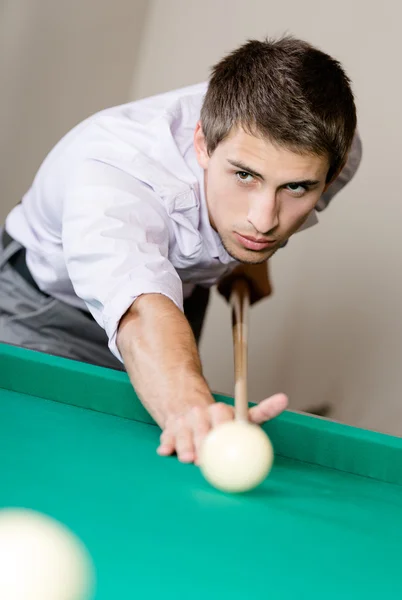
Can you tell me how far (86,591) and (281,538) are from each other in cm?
36

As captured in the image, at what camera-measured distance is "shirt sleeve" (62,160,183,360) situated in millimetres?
1694

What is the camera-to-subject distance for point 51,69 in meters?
3.99

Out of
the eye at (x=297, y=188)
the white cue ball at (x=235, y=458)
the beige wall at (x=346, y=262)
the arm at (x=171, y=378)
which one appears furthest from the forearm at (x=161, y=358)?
the beige wall at (x=346, y=262)

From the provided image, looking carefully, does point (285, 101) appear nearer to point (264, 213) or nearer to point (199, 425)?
point (264, 213)

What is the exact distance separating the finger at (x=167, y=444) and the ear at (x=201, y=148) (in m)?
0.96

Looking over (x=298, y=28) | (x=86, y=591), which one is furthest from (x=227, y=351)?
(x=86, y=591)

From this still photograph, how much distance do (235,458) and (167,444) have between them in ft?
0.81

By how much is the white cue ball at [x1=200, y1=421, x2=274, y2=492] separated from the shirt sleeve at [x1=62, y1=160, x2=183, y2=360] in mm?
521

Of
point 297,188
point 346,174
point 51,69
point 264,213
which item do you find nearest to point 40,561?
point 264,213

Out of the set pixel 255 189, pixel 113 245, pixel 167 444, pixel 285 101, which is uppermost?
pixel 285 101

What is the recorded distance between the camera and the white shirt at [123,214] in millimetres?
1731

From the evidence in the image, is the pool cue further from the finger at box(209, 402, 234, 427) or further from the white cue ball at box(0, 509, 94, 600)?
the white cue ball at box(0, 509, 94, 600)

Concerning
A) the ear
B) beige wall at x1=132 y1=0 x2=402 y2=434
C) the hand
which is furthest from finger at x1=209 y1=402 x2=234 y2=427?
beige wall at x1=132 y1=0 x2=402 y2=434

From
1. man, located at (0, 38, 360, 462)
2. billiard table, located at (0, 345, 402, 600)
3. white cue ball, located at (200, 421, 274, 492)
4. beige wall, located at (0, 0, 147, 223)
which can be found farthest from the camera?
beige wall, located at (0, 0, 147, 223)
